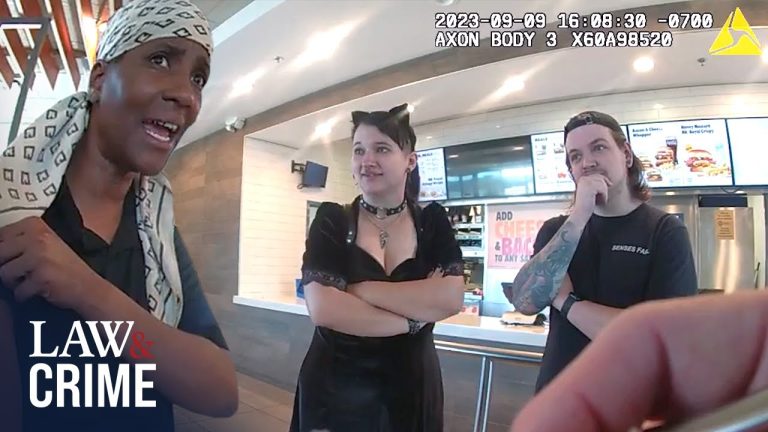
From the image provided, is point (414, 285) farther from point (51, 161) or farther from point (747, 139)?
point (747, 139)

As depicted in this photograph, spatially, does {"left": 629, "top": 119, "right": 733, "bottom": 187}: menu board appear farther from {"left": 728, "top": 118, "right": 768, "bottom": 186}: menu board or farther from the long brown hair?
the long brown hair

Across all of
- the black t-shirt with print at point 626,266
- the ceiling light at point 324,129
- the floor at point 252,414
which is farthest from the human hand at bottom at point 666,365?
the ceiling light at point 324,129

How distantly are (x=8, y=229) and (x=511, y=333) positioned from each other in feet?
2.12

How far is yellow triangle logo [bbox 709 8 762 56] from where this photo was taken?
47 centimetres

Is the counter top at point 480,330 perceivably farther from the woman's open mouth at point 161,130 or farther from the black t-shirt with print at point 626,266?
the woman's open mouth at point 161,130

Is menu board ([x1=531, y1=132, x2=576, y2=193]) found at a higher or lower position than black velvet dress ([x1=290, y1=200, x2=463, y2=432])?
higher

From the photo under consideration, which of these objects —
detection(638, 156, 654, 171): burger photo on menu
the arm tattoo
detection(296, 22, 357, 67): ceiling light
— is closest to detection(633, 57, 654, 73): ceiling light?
detection(638, 156, 654, 171): burger photo on menu

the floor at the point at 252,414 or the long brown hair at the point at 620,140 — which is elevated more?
the long brown hair at the point at 620,140

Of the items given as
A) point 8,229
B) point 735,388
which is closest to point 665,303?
point 735,388

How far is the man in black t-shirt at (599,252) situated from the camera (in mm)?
407

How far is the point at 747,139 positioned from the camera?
1.70 ft

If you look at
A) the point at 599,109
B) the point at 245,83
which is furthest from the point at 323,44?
the point at 599,109

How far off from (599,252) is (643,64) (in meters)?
0.44

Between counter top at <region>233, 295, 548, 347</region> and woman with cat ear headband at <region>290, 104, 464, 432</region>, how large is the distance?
0.11m
